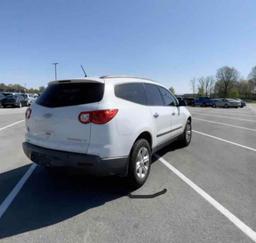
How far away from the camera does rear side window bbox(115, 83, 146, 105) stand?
4078mm

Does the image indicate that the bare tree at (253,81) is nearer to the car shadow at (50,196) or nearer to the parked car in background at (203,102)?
the parked car in background at (203,102)

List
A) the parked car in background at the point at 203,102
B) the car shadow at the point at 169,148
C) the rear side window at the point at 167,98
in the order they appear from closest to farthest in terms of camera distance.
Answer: the rear side window at the point at 167,98, the car shadow at the point at 169,148, the parked car in background at the point at 203,102

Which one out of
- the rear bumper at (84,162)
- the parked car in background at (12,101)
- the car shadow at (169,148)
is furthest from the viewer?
the parked car in background at (12,101)

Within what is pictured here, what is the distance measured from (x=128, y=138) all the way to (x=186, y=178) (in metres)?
1.65

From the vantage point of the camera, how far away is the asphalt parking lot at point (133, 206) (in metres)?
2.99

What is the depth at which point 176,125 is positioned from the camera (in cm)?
638

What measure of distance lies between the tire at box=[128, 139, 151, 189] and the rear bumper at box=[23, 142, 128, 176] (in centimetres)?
19

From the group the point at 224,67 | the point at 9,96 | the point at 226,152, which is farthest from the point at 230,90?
the point at 226,152

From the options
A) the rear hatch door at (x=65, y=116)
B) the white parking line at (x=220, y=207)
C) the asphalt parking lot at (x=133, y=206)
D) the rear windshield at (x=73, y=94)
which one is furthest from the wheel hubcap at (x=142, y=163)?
the rear windshield at (x=73, y=94)

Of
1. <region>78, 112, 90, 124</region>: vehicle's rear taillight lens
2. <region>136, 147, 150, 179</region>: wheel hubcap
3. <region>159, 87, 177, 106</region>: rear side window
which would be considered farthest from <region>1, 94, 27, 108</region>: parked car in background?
<region>78, 112, 90, 124</region>: vehicle's rear taillight lens

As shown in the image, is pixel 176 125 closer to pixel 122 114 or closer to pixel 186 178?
pixel 186 178

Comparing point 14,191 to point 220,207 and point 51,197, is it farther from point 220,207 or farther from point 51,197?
point 220,207

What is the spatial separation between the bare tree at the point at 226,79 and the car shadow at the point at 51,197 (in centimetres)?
9529

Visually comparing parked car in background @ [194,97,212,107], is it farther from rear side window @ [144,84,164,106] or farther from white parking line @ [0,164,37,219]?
white parking line @ [0,164,37,219]
